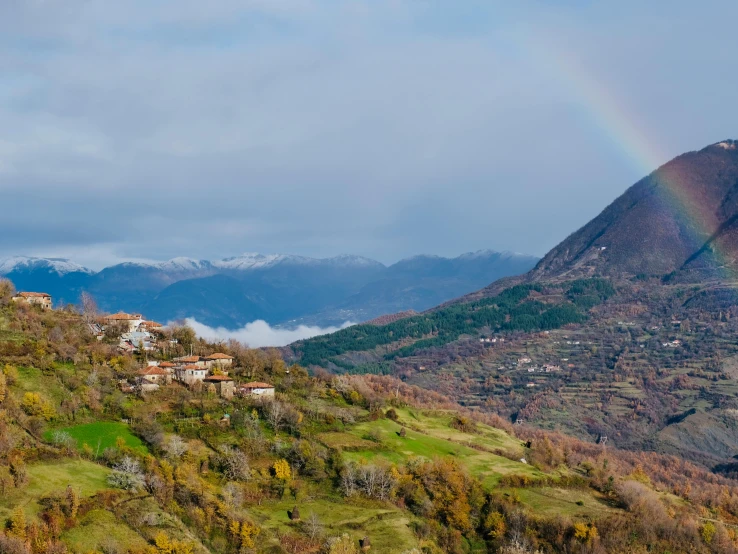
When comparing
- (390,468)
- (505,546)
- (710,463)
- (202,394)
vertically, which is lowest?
(710,463)

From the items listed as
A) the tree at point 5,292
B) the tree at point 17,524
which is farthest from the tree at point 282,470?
the tree at point 5,292

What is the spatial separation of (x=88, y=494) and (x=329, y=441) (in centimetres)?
3442

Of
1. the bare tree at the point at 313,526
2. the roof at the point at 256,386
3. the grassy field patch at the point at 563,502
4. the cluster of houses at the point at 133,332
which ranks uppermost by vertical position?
the cluster of houses at the point at 133,332

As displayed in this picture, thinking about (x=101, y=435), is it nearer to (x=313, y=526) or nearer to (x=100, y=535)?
(x=100, y=535)

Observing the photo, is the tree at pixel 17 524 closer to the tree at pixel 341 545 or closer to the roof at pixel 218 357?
the tree at pixel 341 545

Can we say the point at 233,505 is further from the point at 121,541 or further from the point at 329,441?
the point at 329,441

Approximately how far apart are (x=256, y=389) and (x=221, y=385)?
502 centimetres

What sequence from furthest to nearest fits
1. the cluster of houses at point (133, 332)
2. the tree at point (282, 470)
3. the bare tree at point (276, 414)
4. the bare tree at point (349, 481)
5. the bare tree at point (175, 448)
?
the cluster of houses at point (133, 332) → the bare tree at point (276, 414) → the bare tree at point (349, 481) → the tree at point (282, 470) → the bare tree at point (175, 448)

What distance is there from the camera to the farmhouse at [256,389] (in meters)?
97.3

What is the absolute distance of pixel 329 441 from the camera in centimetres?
9150

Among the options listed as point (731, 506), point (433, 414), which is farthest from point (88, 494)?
point (731, 506)

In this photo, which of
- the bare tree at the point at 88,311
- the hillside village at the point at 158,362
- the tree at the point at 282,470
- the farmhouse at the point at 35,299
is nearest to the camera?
the tree at the point at 282,470

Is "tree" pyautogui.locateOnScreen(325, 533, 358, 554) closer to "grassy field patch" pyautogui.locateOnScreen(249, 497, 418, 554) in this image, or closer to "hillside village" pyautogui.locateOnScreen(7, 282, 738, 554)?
"hillside village" pyautogui.locateOnScreen(7, 282, 738, 554)

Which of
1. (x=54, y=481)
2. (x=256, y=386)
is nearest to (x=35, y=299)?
(x=256, y=386)
